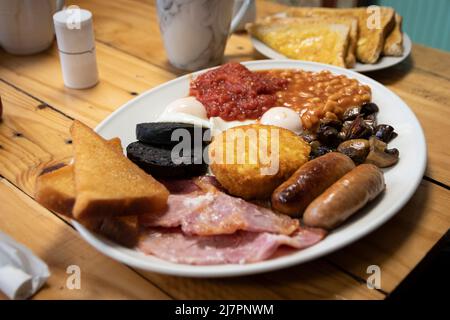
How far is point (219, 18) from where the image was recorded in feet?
7.70

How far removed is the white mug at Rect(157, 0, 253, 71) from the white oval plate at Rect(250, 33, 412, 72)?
0.59ft

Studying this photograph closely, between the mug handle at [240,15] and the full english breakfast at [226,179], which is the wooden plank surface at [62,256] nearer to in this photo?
the full english breakfast at [226,179]

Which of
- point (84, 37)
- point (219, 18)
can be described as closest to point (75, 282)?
point (84, 37)

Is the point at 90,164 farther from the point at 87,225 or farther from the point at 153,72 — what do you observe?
the point at 153,72

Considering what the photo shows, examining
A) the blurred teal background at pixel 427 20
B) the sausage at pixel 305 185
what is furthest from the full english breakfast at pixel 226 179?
the blurred teal background at pixel 427 20

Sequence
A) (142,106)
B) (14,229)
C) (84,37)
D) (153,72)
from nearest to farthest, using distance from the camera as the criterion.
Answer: (14,229), (142,106), (84,37), (153,72)

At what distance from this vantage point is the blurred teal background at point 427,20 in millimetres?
3676

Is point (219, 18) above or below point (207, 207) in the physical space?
above

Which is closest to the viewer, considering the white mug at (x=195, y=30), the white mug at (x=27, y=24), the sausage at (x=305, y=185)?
the sausage at (x=305, y=185)

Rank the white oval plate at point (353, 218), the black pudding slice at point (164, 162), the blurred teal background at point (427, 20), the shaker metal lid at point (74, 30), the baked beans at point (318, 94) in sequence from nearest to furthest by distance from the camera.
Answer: the white oval plate at point (353, 218)
the black pudding slice at point (164, 162)
the baked beans at point (318, 94)
the shaker metal lid at point (74, 30)
the blurred teal background at point (427, 20)

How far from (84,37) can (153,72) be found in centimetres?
40

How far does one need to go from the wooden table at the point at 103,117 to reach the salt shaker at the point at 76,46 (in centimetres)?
6

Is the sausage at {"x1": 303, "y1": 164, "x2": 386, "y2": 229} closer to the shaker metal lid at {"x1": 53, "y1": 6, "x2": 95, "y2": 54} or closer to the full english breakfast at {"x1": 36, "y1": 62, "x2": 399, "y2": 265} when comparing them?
→ the full english breakfast at {"x1": 36, "y1": 62, "x2": 399, "y2": 265}
